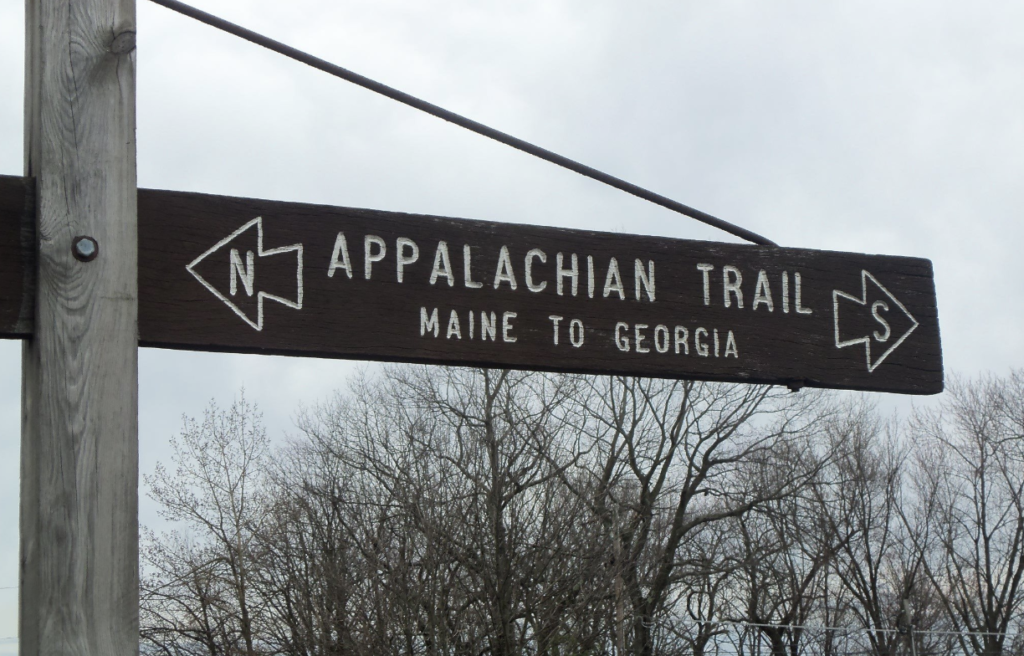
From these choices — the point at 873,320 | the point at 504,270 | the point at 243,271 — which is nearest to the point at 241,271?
the point at 243,271

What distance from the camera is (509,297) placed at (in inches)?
115

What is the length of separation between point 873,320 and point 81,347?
1.98 m

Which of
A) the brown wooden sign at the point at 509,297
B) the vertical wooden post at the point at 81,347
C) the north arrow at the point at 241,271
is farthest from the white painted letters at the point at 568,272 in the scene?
the vertical wooden post at the point at 81,347

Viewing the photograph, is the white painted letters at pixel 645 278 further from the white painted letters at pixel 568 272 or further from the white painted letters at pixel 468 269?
the white painted letters at pixel 468 269

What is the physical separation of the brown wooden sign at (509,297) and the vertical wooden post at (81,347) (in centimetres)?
10

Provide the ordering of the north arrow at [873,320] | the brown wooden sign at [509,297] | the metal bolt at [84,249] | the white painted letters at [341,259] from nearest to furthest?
the metal bolt at [84,249], the brown wooden sign at [509,297], the white painted letters at [341,259], the north arrow at [873,320]

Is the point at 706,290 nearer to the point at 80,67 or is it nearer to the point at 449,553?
the point at 80,67

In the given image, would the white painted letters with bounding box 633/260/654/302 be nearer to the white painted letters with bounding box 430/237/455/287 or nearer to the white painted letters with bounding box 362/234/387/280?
the white painted letters with bounding box 430/237/455/287

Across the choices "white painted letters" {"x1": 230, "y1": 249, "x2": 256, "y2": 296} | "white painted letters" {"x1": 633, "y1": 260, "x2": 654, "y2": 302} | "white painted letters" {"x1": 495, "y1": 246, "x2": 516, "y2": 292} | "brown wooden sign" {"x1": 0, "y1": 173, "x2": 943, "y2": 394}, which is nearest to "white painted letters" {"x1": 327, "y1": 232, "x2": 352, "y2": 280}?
"brown wooden sign" {"x1": 0, "y1": 173, "x2": 943, "y2": 394}

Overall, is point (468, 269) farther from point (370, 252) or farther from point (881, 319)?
point (881, 319)

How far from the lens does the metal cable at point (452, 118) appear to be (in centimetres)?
287

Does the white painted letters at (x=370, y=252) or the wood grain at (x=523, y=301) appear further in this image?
the white painted letters at (x=370, y=252)

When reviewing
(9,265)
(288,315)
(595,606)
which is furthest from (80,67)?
(595,606)

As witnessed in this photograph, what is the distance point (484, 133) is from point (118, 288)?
998 millimetres
